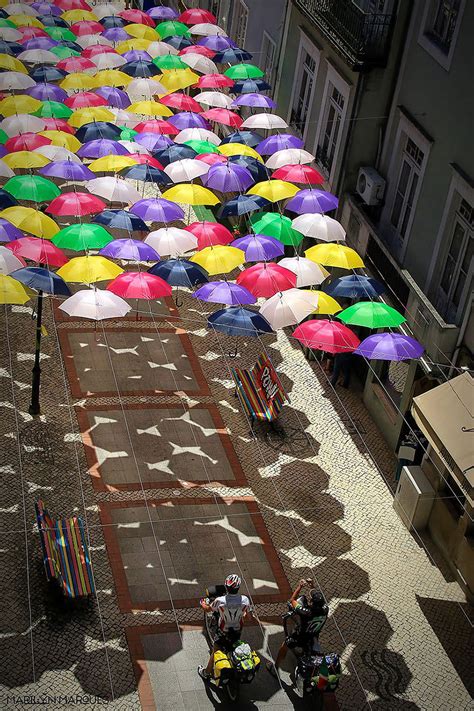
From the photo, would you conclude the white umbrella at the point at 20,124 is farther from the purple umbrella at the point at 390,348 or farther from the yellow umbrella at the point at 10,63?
the purple umbrella at the point at 390,348

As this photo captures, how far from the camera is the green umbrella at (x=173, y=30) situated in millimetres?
30688

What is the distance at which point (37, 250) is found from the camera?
732 inches

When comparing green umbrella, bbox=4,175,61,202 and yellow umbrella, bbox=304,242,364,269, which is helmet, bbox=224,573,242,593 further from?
green umbrella, bbox=4,175,61,202

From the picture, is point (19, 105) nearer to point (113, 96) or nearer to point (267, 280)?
point (113, 96)

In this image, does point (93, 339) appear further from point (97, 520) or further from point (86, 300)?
point (97, 520)

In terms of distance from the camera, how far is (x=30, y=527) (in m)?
16.7

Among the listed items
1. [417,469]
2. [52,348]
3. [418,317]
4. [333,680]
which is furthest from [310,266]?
[333,680]

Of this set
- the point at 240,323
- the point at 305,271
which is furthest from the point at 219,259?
the point at 240,323

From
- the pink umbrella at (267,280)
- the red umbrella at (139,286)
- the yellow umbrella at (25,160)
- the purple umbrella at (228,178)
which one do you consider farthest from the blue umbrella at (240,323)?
the yellow umbrella at (25,160)

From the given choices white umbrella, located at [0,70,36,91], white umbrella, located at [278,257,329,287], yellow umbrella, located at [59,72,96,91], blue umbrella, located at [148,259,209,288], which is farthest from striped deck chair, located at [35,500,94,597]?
yellow umbrella, located at [59,72,96,91]

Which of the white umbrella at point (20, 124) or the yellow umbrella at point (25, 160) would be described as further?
the white umbrella at point (20, 124)

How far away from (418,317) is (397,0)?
597 centimetres

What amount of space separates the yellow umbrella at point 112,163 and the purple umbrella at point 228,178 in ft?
5.35

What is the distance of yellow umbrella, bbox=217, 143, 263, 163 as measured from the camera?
23672mm
